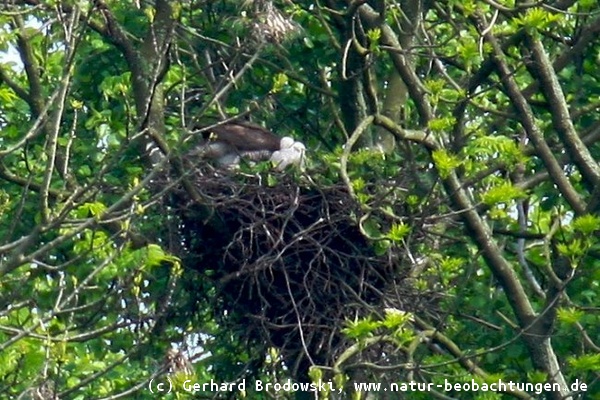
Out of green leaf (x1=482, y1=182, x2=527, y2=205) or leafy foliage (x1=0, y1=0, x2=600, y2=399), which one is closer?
leafy foliage (x1=0, y1=0, x2=600, y2=399)

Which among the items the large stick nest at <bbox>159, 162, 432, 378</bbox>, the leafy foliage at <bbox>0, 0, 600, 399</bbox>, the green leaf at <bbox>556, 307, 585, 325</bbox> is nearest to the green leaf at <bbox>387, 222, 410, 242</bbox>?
the leafy foliage at <bbox>0, 0, 600, 399</bbox>

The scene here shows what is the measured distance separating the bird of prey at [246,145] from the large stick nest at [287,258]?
0.58 meters

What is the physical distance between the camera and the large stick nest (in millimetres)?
7789

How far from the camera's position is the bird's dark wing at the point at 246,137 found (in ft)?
29.8

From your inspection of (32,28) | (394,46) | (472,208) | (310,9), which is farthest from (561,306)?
(32,28)

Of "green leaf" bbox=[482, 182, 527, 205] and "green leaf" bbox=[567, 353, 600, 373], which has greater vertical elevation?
"green leaf" bbox=[482, 182, 527, 205]

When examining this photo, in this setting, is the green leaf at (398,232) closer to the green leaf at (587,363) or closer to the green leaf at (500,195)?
the green leaf at (500,195)

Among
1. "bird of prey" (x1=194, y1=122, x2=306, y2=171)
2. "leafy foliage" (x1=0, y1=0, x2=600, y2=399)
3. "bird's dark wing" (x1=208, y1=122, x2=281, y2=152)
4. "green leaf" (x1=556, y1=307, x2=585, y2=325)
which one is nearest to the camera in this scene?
"leafy foliage" (x1=0, y1=0, x2=600, y2=399)

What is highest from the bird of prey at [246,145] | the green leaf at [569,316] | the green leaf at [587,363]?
the bird of prey at [246,145]

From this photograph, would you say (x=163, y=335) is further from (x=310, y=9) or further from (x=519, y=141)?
(x=519, y=141)

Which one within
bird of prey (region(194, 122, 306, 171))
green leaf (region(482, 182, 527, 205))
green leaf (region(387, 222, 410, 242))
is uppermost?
bird of prey (region(194, 122, 306, 171))

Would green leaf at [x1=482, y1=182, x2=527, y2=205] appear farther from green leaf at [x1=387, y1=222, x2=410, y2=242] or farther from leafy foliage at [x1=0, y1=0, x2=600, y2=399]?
green leaf at [x1=387, y1=222, x2=410, y2=242]

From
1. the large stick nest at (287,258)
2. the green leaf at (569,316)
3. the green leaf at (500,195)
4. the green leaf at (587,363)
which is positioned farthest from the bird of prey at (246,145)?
the green leaf at (587,363)

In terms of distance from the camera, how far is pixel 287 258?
7.88 m
